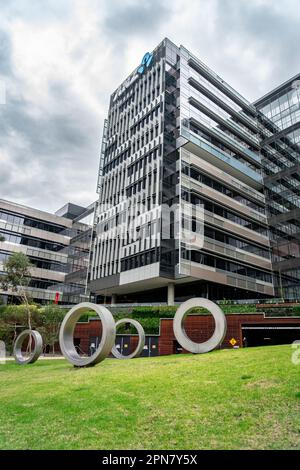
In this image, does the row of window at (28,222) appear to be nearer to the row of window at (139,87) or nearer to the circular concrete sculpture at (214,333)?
the row of window at (139,87)

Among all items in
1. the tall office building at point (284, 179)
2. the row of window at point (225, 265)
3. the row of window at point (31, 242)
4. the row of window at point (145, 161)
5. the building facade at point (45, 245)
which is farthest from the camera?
the building facade at point (45, 245)

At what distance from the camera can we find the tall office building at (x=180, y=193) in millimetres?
38344

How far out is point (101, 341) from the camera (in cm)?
1526

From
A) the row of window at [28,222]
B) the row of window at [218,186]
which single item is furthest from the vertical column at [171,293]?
the row of window at [28,222]

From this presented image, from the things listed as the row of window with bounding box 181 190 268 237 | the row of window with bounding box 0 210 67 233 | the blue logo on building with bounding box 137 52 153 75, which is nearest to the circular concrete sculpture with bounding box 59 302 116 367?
the row of window with bounding box 181 190 268 237

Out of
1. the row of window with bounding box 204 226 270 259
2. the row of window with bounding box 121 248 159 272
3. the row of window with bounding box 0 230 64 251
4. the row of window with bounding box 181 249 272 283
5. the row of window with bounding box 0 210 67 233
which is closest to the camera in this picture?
the row of window with bounding box 121 248 159 272

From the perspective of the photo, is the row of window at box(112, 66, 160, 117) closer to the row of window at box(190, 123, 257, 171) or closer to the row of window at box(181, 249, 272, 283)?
the row of window at box(190, 123, 257, 171)

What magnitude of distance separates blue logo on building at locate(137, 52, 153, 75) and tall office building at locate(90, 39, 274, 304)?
144mm

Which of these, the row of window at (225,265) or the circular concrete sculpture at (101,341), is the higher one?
the row of window at (225,265)

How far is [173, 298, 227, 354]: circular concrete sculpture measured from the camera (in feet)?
60.7

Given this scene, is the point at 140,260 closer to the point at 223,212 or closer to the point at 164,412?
the point at 223,212

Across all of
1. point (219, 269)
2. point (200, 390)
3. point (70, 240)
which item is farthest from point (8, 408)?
point (70, 240)

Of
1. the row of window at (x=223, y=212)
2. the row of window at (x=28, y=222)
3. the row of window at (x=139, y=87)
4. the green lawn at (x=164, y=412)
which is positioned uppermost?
the row of window at (x=139, y=87)

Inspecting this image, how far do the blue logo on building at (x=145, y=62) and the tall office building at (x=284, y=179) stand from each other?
1987 centimetres
